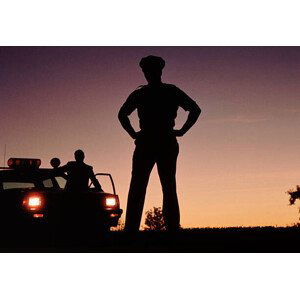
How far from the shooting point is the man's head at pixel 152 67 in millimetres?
7434

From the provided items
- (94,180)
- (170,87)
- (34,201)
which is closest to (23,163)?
(94,180)

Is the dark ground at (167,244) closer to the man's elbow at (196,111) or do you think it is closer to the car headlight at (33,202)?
the car headlight at (33,202)

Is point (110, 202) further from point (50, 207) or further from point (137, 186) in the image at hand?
point (137, 186)

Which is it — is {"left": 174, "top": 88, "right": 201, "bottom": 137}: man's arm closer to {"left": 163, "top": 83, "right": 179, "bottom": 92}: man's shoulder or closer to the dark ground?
{"left": 163, "top": 83, "right": 179, "bottom": 92}: man's shoulder

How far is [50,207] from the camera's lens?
29.5 feet

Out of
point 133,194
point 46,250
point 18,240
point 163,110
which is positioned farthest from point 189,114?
point 18,240

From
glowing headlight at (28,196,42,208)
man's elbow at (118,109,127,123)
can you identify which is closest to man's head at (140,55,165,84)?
man's elbow at (118,109,127,123)

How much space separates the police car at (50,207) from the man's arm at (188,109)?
2.26 m

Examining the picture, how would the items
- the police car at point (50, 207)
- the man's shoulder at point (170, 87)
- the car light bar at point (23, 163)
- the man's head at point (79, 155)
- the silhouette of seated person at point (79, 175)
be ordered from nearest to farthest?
the man's shoulder at point (170, 87) → the police car at point (50, 207) → the car light bar at point (23, 163) → the silhouette of seated person at point (79, 175) → the man's head at point (79, 155)

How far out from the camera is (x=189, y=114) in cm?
769

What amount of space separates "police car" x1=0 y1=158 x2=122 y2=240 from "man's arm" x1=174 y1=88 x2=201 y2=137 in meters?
2.26

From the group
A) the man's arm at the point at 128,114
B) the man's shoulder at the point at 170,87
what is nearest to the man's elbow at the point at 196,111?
the man's shoulder at the point at 170,87

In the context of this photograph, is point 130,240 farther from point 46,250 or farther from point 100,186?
point 100,186

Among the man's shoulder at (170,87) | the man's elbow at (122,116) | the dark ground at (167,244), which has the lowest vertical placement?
the dark ground at (167,244)
